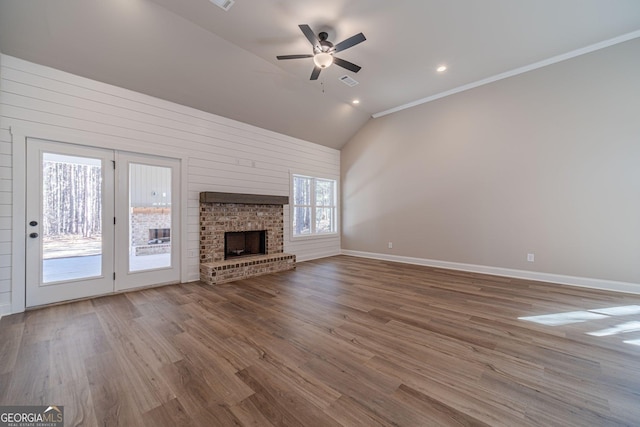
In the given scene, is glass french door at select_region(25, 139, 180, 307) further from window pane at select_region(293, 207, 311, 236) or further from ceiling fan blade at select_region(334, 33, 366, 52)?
ceiling fan blade at select_region(334, 33, 366, 52)

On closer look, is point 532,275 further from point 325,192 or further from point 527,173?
point 325,192

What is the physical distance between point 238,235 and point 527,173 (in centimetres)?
570

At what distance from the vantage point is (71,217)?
11.0ft

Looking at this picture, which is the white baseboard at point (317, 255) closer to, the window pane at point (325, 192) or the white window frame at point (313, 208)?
the white window frame at point (313, 208)

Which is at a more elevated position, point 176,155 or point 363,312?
point 176,155

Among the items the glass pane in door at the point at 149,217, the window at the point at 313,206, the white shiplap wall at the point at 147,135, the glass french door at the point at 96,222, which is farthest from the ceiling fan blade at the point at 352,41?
the window at the point at 313,206

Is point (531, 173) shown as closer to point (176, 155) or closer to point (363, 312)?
point (363, 312)

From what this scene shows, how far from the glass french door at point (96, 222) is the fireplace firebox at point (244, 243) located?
1.05 m

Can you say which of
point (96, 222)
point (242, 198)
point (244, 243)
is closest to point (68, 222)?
point (96, 222)

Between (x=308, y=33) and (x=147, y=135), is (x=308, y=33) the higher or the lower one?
the higher one

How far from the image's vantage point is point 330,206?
7277 mm

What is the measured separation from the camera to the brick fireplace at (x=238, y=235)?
4453 millimetres

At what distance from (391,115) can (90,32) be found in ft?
18.4

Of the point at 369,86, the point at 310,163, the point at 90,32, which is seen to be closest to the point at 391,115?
the point at 369,86
